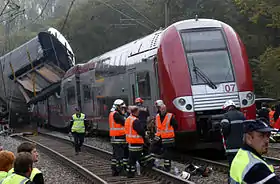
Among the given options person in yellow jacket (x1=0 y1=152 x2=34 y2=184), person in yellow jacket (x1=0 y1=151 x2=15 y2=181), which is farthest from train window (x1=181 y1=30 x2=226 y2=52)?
person in yellow jacket (x1=0 y1=152 x2=34 y2=184)

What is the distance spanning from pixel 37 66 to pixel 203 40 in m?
14.8

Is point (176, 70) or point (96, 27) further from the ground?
point (96, 27)

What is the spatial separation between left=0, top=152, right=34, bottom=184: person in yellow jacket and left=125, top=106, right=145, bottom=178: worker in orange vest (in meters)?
5.07

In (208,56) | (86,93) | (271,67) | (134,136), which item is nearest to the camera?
(134,136)

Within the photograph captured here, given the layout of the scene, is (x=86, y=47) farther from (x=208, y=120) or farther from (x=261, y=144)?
(x=261, y=144)

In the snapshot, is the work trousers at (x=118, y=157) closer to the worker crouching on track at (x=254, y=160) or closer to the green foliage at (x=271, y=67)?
the worker crouching on track at (x=254, y=160)

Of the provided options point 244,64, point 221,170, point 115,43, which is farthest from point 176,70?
point 115,43

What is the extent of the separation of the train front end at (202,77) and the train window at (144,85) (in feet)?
3.22

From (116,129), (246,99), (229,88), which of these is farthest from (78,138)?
(246,99)

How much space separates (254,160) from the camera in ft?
10.9

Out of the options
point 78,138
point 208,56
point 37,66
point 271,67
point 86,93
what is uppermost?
Answer: point 37,66

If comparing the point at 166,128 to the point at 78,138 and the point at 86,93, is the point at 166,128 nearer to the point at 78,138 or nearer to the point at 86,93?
the point at 78,138

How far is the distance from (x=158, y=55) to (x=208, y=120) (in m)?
2.07

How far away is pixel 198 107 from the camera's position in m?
11.4
